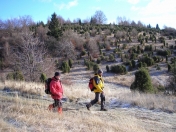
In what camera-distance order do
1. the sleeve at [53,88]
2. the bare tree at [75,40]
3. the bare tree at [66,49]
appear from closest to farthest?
the sleeve at [53,88]
the bare tree at [66,49]
the bare tree at [75,40]

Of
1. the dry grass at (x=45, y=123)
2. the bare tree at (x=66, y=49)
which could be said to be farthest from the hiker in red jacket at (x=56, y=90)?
the bare tree at (x=66, y=49)

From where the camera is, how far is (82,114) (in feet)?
23.1

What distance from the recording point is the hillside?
5.30m

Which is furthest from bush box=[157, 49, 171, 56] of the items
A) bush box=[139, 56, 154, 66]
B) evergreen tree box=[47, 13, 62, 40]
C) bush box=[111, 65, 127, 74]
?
evergreen tree box=[47, 13, 62, 40]

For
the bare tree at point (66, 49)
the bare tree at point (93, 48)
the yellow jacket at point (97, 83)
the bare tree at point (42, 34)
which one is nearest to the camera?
the yellow jacket at point (97, 83)

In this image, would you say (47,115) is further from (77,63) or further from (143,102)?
(77,63)

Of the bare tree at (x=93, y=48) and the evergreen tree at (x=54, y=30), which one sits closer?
the bare tree at (x=93, y=48)

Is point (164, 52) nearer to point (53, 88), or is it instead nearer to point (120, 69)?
point (120, 69)

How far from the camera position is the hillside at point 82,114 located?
5.30 metres

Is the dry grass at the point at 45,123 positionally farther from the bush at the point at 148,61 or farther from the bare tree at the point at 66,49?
the bare tree at the point at 66,49

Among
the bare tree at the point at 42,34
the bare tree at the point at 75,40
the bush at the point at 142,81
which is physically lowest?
the bush at the point at 142,81

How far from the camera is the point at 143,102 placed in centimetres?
997

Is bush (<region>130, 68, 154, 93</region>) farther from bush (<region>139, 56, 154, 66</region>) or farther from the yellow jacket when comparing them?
bush (<region>139, 56, 154, 66</region>)

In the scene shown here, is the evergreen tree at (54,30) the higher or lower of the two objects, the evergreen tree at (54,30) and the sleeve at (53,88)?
the higher
